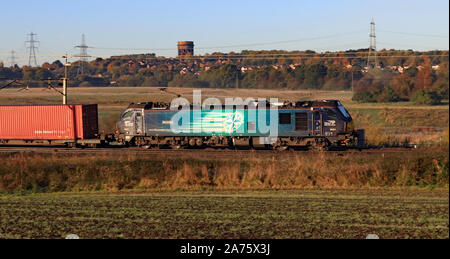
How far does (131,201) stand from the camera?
70.4 ft

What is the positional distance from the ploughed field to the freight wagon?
53.2 feet

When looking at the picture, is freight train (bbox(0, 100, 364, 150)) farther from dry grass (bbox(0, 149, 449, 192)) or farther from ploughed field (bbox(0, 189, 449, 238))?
ploughed field (bbox(0, 189, 449, 238))

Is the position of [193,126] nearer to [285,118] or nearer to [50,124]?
[285,118]

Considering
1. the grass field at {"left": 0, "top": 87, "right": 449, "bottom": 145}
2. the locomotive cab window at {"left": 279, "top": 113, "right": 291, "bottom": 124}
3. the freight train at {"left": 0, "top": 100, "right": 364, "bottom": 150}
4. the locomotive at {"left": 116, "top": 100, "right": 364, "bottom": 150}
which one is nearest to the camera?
the locomotive at {"left": 116, "top": 100, "right": 364, "bottom": 150}

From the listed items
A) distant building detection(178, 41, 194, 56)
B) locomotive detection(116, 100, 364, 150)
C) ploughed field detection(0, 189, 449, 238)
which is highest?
distant building detection(178, 41, 194, 56)

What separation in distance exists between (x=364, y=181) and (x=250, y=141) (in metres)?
14.0

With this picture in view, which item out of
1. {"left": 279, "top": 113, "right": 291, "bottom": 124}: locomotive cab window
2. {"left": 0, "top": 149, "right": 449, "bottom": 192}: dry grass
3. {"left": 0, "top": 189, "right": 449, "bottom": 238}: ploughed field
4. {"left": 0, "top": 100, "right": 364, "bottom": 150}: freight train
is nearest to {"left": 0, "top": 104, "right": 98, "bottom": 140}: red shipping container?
{"left": 0, "top": 100, "right": 364, "bottom": 150}: freight train

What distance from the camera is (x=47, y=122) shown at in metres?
40.1

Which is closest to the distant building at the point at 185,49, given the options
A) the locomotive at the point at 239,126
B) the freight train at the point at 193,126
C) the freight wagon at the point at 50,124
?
the freight train at the point at 193,126

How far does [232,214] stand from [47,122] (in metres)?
Result: 26.6

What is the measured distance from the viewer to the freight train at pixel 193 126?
118ft

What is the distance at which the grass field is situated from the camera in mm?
51312

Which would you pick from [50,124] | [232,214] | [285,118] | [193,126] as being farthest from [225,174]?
[50,124]

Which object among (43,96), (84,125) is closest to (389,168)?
(84,125)
